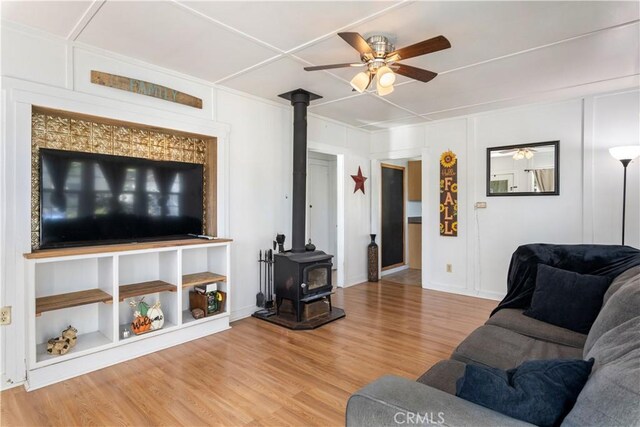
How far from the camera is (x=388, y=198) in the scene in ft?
20.6

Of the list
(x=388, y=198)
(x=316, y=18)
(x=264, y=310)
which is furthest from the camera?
(x=388, y=198)

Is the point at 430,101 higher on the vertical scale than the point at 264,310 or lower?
higher

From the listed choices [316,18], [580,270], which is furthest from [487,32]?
[580,270]

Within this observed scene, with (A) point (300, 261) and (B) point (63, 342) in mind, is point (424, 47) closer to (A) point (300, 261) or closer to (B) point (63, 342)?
(A) point (300, 261)

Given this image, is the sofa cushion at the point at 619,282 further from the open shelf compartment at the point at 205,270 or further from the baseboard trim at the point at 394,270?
the baseboard trim at the point at 394,270

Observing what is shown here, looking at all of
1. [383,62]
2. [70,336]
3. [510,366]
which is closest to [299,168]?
[383,62]

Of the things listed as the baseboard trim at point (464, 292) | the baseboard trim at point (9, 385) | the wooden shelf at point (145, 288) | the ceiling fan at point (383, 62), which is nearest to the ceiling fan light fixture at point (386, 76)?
the ceiling fan at point (383, 62)

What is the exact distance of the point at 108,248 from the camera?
2676 mm

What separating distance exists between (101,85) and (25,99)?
533mm

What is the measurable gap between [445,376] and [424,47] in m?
1.94

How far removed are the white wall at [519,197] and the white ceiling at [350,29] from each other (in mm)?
428

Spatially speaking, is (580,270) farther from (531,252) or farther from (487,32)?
(487,32)

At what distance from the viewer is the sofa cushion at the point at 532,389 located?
102cm

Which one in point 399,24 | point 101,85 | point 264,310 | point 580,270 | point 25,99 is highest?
point 399,24
